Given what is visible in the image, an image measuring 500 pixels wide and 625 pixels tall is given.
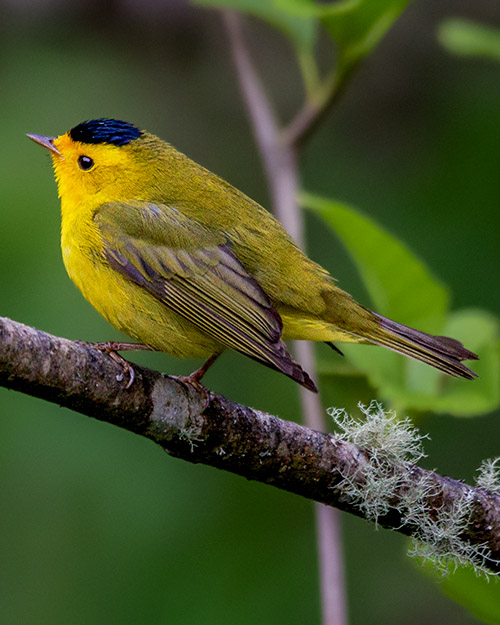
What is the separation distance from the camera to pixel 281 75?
23.9 ft

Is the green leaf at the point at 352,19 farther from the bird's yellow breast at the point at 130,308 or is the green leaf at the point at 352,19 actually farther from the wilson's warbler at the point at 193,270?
the bird's yellow breast at the point at 130,308

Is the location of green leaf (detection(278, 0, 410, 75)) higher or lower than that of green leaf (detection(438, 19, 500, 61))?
lower

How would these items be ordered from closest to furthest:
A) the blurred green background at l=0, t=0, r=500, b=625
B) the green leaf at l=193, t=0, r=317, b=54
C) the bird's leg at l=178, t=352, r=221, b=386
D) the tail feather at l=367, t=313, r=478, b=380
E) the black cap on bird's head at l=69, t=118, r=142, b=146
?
the bird's leg at l=178, t=352, r=221, b=386, the tail feather at l=367, t=313, r=478, b=380, the black cap on bird's head at l=69, t=118, r=142, b=146, the green leaf at l=193, t=0, r=317, b=54, the blurred green background at l=0, t=0, r=500, b=625

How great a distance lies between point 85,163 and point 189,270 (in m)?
0.68

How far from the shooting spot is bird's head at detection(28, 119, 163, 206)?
3.85 m

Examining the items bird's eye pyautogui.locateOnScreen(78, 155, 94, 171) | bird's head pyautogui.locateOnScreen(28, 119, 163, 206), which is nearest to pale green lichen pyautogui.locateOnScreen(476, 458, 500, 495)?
bird's head pyautogui.locateOnScreen(28, 119, 163, 206)

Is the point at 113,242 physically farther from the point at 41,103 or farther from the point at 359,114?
the point at 359,114

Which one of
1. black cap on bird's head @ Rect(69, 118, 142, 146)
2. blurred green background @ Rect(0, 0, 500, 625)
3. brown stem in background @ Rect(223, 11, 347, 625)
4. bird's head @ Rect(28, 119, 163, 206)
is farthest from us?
blurred green background @ Rect(0, 0, 500, 625)

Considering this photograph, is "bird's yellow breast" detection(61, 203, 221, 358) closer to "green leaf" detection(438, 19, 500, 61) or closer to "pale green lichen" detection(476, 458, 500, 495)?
"pale green lichen" detection(476, 458, 500, 495)

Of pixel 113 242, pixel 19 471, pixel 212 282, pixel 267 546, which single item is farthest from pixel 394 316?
pixel 19 471

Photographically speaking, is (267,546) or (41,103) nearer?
(267,546)

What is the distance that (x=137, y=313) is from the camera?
3490mm

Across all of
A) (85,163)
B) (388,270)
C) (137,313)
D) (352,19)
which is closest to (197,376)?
(137,313)

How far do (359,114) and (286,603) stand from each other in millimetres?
3452
